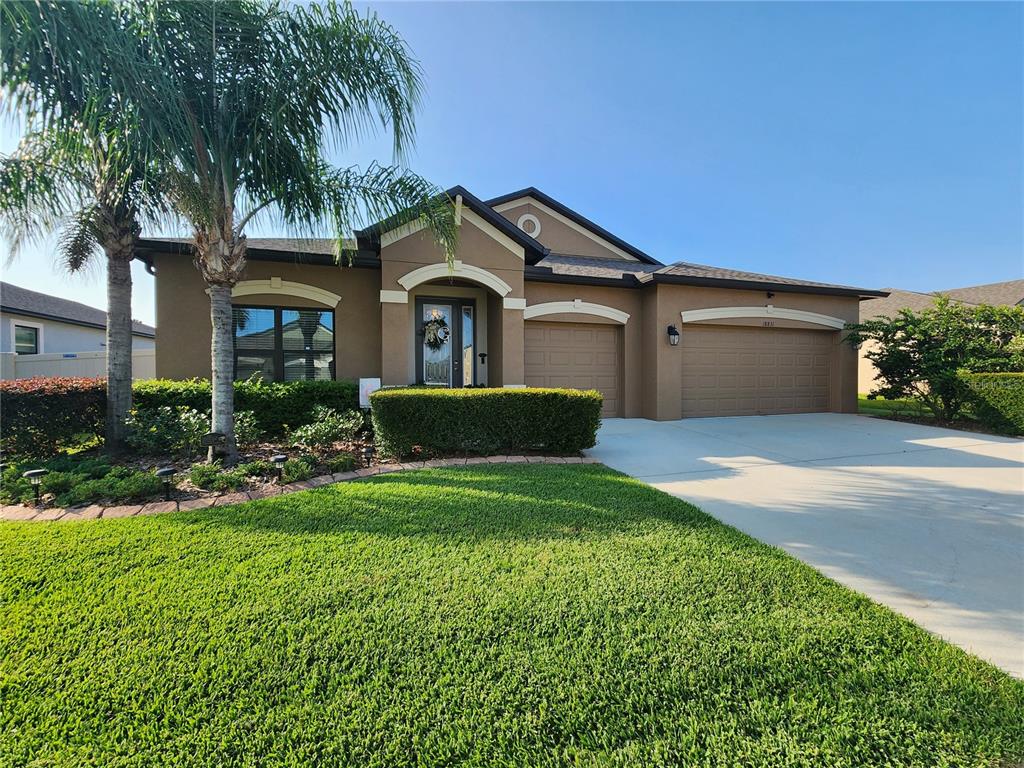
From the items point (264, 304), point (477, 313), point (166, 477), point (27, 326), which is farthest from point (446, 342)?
point (27, 326)

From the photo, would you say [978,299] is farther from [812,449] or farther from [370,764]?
[370,764]

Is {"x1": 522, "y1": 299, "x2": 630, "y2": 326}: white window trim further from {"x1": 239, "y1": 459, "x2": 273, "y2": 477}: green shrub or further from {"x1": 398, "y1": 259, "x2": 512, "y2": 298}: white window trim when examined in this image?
{"x1": 239, "y1": 459, "x2": 273, "y2": 477}: green shrub

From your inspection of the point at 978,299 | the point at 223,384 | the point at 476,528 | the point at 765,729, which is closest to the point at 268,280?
the point at 223,384

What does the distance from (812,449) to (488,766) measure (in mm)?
7804

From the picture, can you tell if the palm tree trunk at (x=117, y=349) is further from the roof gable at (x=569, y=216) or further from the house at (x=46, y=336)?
the roof gable at (x=569, y=216)

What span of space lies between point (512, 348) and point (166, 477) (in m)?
6.31

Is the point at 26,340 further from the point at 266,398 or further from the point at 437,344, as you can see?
the point at 437,344

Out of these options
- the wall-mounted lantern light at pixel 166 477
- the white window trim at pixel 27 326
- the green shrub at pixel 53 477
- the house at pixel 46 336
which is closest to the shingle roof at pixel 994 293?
the wall-mounted lantern light at pixel 166 477

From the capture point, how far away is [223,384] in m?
5.67

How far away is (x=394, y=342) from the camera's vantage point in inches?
328

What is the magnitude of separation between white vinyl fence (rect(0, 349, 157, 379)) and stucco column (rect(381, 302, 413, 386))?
32.5 ft

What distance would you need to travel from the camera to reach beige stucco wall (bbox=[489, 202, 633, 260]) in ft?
47.6

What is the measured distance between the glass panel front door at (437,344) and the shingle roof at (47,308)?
1068cm

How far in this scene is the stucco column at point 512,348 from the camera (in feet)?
29.7
